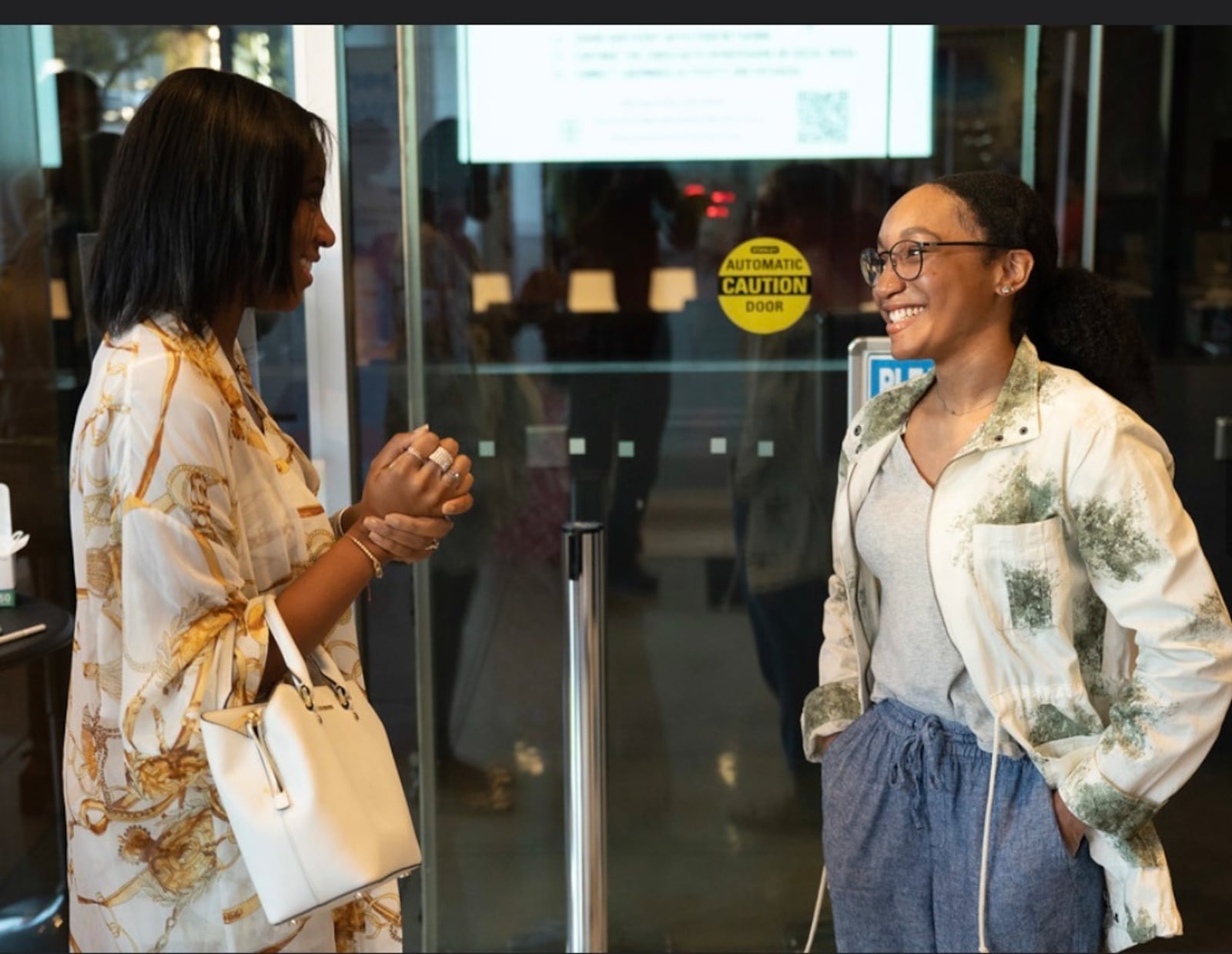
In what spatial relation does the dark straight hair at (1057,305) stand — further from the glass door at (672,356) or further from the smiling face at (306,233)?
the glass door at (672,356)

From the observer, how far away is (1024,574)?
1.86 metres

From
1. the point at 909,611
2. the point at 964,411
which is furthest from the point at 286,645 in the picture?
the point at 964,411

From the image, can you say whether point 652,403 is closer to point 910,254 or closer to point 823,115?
point 823,115

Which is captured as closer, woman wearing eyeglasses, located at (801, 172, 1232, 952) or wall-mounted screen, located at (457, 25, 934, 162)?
woman wearing eyeglasses, located at (801, 172, 1232, 952)

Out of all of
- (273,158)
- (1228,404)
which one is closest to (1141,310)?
(1228,404)

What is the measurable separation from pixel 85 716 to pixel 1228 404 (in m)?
2.39

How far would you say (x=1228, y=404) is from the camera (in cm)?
304

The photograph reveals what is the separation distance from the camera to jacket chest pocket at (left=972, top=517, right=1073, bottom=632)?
185 centimetres

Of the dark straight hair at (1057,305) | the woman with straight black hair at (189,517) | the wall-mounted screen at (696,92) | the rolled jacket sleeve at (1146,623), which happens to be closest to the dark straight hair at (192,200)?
the woman with straight black hair at (189,517)

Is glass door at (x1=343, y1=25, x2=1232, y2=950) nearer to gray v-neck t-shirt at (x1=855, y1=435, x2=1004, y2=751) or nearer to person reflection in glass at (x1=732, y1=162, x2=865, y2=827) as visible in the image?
person reflection in glass at (x1=732, y1=162, x2=865, y2=827)

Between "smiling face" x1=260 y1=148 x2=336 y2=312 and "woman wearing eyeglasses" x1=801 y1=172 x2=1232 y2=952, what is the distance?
0.77m

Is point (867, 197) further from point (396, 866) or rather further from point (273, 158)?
point (396, 866)

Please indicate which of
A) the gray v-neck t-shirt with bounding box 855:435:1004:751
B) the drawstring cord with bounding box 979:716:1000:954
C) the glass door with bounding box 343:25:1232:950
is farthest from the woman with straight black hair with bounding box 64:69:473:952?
the glass door with bounding box 343:25:1232:950

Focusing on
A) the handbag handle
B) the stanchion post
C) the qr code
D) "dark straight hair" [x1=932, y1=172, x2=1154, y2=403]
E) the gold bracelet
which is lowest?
the stanchion post
